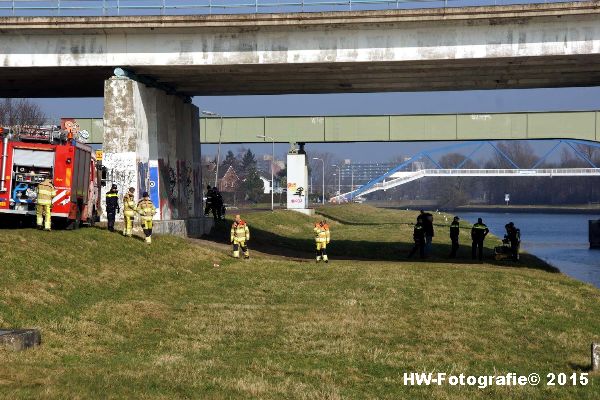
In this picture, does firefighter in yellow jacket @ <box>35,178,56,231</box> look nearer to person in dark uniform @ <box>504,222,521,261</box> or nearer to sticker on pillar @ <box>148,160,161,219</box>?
sticker on pillar @ <box>148,160,161,219</box>

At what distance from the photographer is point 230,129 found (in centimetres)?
8019

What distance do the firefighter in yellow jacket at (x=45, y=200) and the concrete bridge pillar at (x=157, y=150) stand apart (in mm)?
7400

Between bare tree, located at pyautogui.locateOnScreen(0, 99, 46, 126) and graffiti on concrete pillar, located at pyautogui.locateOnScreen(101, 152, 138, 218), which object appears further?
bare tree, located at pyautogui.locateOnScreen(0, 99, 46, 126)

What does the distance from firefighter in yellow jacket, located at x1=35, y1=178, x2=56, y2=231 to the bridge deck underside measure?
8.36 metres

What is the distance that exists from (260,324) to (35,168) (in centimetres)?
1276

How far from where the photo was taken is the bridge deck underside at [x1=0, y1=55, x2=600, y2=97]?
34.9 m

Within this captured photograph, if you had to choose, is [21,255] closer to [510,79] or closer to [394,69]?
[394,69]

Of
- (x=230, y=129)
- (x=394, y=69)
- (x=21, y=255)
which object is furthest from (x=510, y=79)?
(x=230, y=129)

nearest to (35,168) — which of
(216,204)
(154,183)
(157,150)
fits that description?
(154,183)

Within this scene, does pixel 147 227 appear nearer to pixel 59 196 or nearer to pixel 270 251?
pixel 59 196

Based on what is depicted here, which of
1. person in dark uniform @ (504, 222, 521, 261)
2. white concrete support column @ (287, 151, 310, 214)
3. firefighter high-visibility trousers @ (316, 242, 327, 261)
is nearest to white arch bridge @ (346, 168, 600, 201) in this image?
white concrete support column @ (287, 151, 310, 214)

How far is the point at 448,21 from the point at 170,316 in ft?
55.9

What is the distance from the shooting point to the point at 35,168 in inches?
1171

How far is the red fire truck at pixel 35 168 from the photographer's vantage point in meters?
29.4
